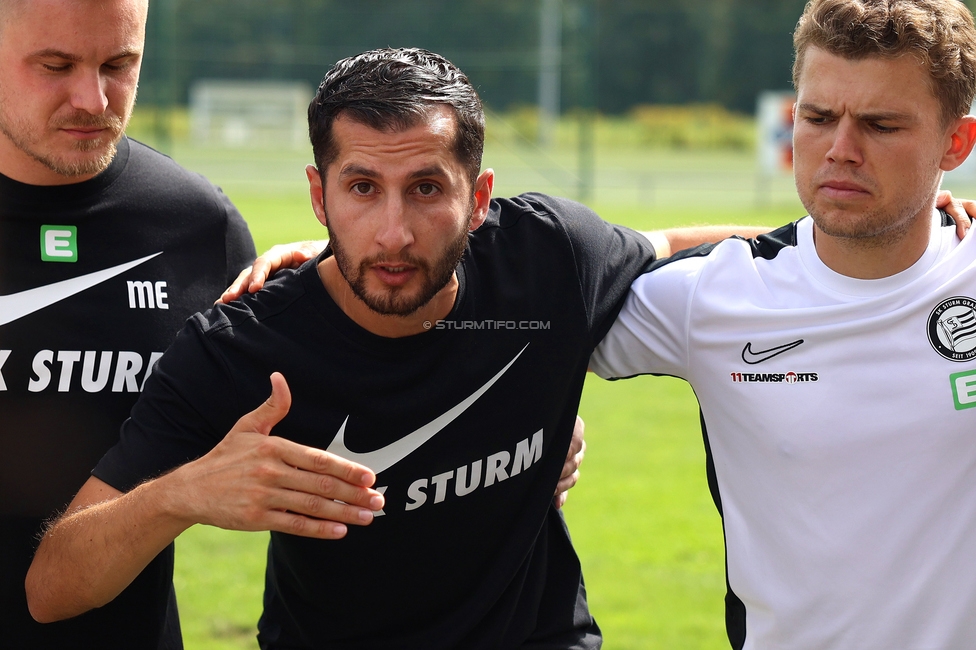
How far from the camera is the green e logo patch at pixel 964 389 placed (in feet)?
8.74

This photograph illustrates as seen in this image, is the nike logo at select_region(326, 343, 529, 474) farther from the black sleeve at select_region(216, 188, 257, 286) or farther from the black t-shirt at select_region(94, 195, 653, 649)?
the black sleeve at select_region(216, 188, 257, 286)

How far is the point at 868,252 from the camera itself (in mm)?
2781

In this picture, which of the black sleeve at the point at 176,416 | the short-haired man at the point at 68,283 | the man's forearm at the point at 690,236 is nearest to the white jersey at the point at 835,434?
the man's forearm at the point at 690,236

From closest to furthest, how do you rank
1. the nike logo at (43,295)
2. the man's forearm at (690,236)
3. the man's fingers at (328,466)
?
the man's fingers at (328,466) < the nike logo at (43,295) < the man's forearm at (690,236)

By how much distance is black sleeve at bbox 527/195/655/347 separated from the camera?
3.03 meters

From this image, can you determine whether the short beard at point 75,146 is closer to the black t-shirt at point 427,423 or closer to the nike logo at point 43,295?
the nike logo at point 43,295

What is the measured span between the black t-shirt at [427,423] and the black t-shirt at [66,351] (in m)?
0.45

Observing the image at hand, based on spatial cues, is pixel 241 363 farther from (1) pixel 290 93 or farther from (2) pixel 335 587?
(1) pixel 290 93

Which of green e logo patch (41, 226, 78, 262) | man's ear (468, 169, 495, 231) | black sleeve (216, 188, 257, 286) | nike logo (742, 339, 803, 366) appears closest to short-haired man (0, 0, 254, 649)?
green e logo patch (41, 226, 78, 262)

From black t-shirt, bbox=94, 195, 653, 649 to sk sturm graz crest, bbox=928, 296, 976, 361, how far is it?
85 centimetres

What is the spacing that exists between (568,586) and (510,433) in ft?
1.84

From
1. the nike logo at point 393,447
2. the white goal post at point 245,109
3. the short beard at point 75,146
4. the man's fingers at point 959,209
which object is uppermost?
the short beard at point 75,146

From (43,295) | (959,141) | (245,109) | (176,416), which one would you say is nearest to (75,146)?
(43,295)

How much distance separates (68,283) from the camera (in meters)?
3.04
